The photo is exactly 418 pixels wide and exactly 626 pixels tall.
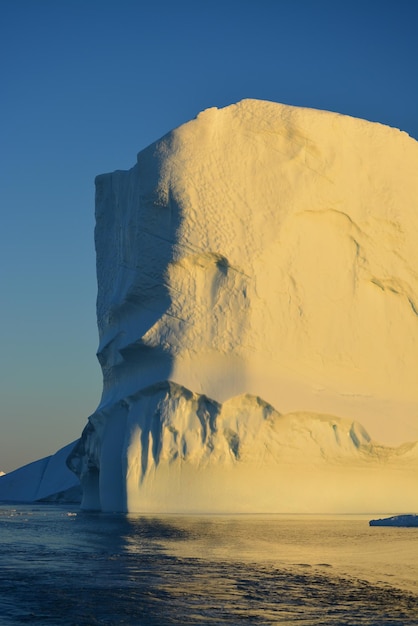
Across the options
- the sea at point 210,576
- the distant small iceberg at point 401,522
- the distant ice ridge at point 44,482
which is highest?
the distant ice ridge at point 44,482

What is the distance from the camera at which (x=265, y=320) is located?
15781 millimetres

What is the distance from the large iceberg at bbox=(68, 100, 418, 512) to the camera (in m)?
14.9

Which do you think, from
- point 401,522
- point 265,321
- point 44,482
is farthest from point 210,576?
point 44,482

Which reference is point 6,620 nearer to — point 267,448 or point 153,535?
point 153,535

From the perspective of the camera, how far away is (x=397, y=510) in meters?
15.6

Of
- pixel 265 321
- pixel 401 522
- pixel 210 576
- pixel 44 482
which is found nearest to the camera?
pixel 210 576

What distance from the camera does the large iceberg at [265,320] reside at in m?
14.9

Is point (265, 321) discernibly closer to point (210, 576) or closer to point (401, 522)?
point (401, 522)

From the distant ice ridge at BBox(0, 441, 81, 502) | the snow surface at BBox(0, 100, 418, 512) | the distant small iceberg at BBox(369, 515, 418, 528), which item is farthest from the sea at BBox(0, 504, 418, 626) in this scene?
the distant ice ridge at BBox(0, 441, 81, 502)

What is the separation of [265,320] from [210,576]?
8903 mm

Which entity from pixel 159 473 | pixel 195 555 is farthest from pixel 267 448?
pixel 195 555

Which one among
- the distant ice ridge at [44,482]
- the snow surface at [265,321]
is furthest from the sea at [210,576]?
the distant ice ridge at [44,482]

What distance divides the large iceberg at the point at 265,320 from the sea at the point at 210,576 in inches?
117

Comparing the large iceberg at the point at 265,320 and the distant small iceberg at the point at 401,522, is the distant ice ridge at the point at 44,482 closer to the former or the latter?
the large iceberg at the point at 265,320
